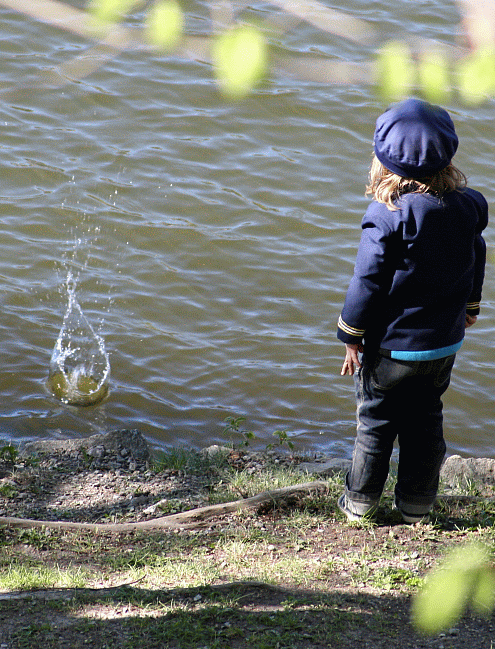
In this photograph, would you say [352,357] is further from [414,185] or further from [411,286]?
[414,185]

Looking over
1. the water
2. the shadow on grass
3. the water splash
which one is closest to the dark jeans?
the shadow on grass

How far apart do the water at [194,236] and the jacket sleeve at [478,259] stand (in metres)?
2.47

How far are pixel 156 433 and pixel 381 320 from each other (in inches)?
119

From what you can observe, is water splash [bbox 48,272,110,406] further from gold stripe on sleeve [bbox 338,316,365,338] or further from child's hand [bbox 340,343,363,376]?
gold stripe on sleeve [bbox 338,316,365,338]

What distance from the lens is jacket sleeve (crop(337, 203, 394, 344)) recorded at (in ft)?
10.2

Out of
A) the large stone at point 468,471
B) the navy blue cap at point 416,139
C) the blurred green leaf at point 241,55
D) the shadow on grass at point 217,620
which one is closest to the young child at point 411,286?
the navy blue cap at point 416,139

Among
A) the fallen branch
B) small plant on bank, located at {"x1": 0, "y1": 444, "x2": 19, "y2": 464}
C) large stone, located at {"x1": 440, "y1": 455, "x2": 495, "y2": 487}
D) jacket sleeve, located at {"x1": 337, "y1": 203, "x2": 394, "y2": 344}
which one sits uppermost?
jacket sleeve, located at {"x1": 337, "y1": 203, "x2": 394, "y2": 344}

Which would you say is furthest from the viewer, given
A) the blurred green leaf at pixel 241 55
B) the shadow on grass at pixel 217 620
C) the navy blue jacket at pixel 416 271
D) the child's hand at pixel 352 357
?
the child's hand at pixel 352 357

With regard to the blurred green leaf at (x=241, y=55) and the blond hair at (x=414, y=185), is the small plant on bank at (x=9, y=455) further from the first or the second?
the blurred green leaf at (x=241, y=55)

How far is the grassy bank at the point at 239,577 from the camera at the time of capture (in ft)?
9.18

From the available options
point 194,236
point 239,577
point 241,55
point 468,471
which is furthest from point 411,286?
point 194,236

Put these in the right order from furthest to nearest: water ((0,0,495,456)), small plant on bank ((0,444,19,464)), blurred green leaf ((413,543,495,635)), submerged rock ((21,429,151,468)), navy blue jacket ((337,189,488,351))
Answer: water ((0,0,495,456)) < submerged rock ((21,429,151,468)) < small plant on bank ((0,444,19,464)) < navy blue jacket ((337,189,488,351)) < blurred green leaf ((413,543,495,635))

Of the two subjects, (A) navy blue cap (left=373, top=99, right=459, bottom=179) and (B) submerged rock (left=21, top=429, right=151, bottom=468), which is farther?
(B) submerged rock (left=21, top=429, right=151, bottom=468)

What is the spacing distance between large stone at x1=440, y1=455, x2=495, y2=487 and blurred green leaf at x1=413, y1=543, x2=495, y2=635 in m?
1.08
